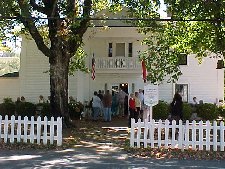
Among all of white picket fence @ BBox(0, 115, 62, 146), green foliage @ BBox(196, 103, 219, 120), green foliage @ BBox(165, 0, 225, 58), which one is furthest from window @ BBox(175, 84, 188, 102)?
white picket fence @ BBox(0, 115, 62, 146)

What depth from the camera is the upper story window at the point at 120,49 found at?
3297cm

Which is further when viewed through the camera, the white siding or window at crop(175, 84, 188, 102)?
window at crop(175, 84, 188, 102)

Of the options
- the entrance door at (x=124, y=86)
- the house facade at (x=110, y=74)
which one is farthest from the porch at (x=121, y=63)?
the entrance door at (x=124, y=86)

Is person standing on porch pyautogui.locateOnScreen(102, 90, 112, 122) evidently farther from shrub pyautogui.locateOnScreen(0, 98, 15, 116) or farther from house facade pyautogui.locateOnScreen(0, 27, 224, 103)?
shrub pyautogui.locateOnScreen(0, 98, 15, 116)

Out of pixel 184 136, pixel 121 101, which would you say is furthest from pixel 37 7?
pixel 121 101

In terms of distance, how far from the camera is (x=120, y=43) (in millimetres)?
33188

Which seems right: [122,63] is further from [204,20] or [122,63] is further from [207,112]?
[204,20]

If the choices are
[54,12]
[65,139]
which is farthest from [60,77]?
[65,139]

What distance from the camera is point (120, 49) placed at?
3338 cm

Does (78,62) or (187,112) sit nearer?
(187,112)

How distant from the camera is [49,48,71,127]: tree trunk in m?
19.2

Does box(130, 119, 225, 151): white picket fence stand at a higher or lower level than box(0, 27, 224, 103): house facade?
lower

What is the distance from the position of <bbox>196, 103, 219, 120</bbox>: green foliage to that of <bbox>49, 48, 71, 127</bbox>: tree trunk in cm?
1257

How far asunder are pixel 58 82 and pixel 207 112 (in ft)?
44.2
